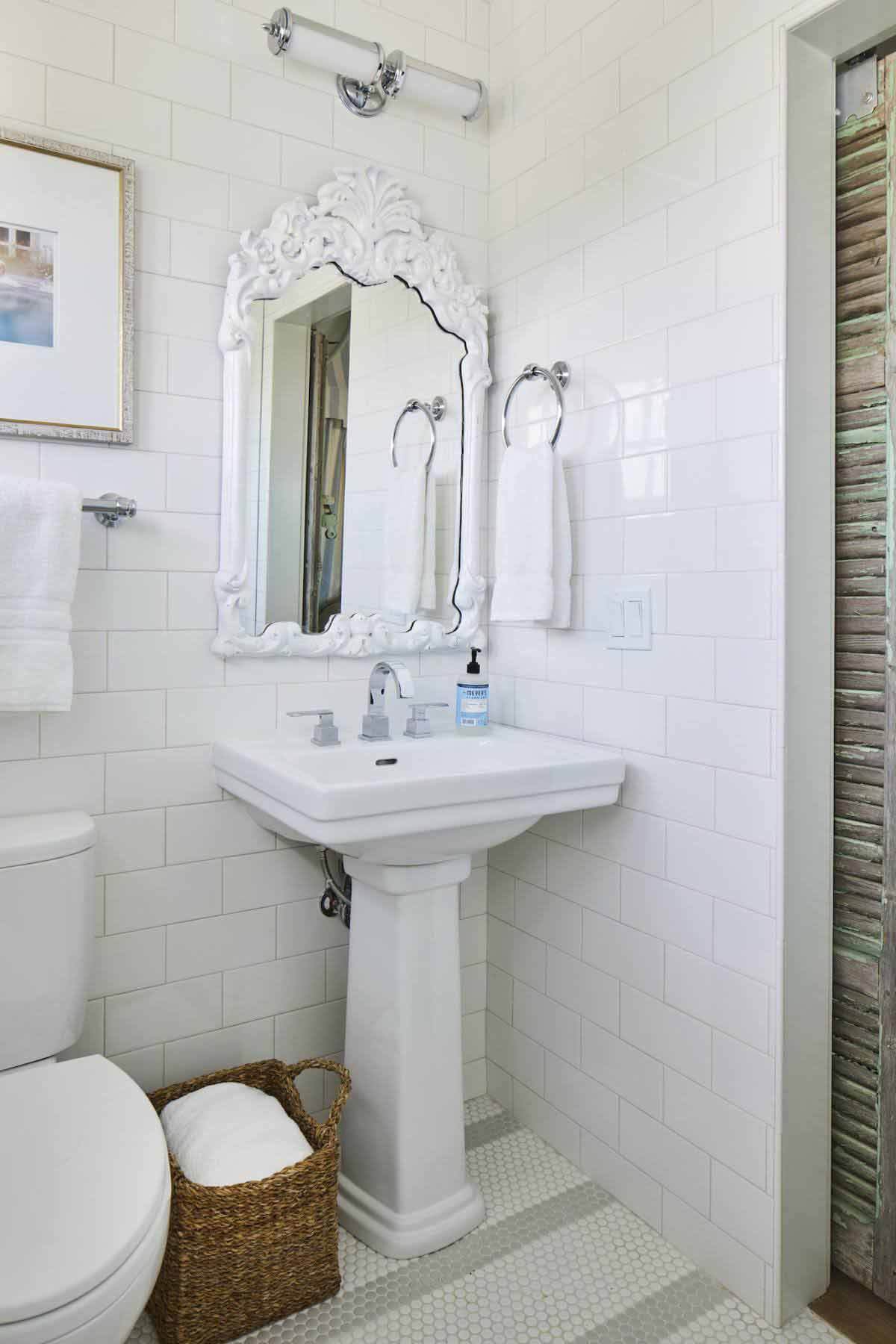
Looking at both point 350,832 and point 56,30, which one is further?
point 56,30

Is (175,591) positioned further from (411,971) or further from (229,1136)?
(229,1136)

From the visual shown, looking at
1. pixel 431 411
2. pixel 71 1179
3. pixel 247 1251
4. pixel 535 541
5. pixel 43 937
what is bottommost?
pixel 247 1251

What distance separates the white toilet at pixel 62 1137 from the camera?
944 millimetres

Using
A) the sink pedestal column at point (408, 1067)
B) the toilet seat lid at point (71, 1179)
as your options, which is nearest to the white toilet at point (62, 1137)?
the toilet seat lid at point (71, 1179)

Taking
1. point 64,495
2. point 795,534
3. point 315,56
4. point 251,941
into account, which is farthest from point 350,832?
point 315,56

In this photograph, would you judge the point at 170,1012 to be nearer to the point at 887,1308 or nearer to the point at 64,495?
the point at 64,495

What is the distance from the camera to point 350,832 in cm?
137

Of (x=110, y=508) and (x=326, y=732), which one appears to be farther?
(x=326, y=732)

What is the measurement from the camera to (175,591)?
174 centimetres

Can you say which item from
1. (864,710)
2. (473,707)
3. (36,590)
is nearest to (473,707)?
(473,707)

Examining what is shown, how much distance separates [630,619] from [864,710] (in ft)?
1.46

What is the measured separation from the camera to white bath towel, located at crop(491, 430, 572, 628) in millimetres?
1799

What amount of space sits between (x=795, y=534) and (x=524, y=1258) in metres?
1.35

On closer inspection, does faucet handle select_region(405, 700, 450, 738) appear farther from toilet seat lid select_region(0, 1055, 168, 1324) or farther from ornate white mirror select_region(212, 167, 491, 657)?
toilet seat lid select_region(0, 1055, 168, 1324)
